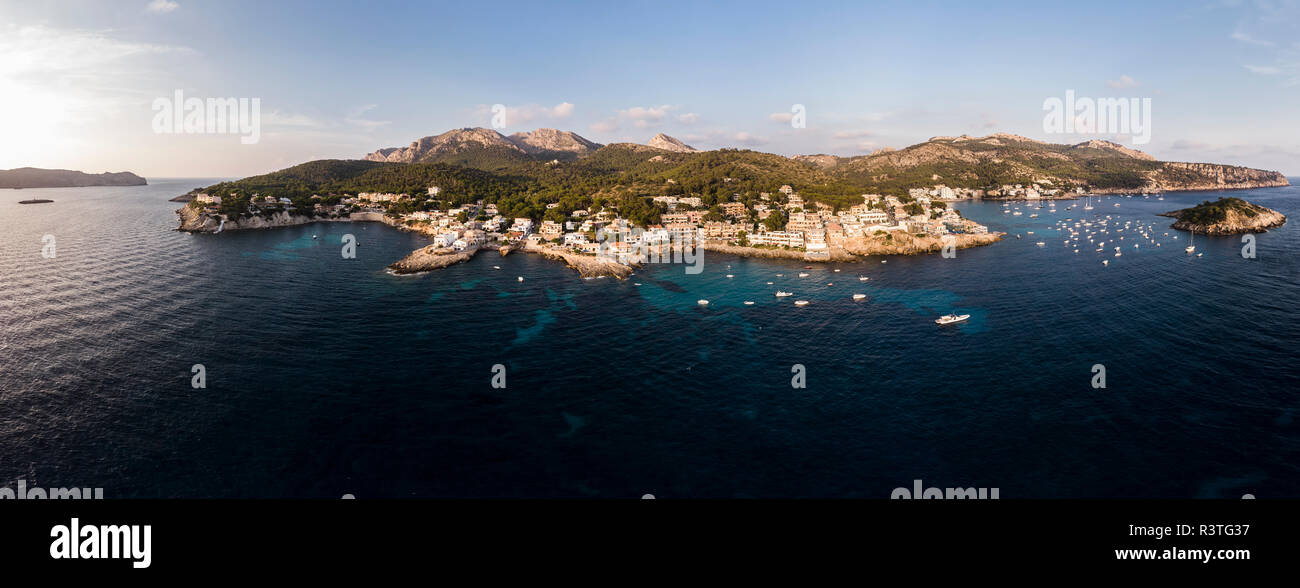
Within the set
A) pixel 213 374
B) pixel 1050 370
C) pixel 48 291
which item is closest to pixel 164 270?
pixel 48 291

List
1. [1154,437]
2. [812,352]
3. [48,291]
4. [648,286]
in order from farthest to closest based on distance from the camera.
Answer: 1. [648,286]
2. [48,291]
3. [812,352]
4. [1154,437]

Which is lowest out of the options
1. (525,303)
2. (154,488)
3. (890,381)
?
(154,488)

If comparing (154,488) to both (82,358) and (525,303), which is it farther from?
(525,303)
